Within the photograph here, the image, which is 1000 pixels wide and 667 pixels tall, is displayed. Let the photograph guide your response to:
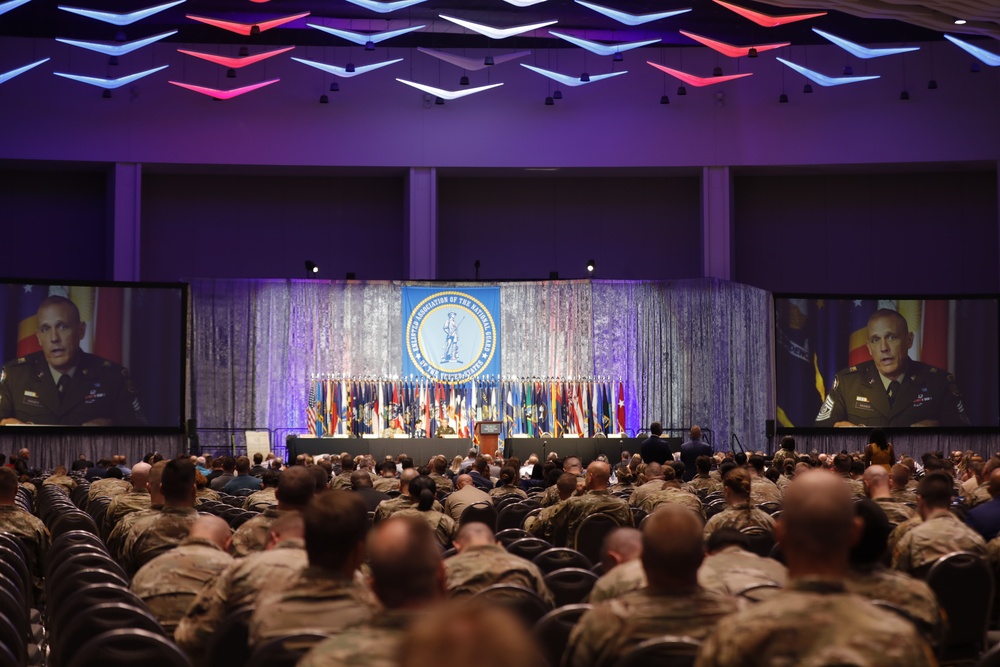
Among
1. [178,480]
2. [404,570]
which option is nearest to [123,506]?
[178,480]

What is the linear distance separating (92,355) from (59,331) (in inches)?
30.8

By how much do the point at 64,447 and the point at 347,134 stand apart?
9.07 m

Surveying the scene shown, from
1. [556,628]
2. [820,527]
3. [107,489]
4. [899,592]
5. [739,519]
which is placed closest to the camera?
[820,527]

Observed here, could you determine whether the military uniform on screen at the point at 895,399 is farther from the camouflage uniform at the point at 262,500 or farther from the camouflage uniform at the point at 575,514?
the camouflage uniform at the point at 575,514

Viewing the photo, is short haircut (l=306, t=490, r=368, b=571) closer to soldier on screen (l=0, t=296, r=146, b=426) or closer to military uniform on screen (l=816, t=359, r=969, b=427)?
soldier on screen (l=0, t=296, r=146, b=426)

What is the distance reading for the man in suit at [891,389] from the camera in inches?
1055

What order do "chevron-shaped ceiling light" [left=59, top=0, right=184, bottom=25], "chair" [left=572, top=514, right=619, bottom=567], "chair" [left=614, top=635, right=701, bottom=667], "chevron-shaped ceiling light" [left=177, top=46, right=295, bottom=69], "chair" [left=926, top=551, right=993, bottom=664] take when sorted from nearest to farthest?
"chair" [left=614, top=635, right=701, bottom=667] < "chair" [left=926, top=551, right=993, bottom=664] < "chair" [left=572, top=514, right=619, bottom=567] < "chevron-shaped ceiling light" [left=59, top=0, right=184, bottom=25] < "chevron-shaped ceiling light" [left=177, top=46, right=295, bottom=69]

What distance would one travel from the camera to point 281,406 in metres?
26.7

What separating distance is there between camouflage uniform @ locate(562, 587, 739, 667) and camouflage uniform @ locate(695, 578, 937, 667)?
2.27ft

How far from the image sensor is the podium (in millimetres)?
23672

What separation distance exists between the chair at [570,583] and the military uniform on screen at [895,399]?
21.6m

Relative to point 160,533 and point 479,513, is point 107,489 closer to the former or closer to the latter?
point 479,513

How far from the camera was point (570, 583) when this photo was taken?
18.6 ft

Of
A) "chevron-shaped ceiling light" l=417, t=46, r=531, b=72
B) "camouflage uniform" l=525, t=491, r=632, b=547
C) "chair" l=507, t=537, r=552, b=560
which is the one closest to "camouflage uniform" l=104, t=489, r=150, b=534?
"camouflage uniform" l=525, t=491, r=632, b=547
